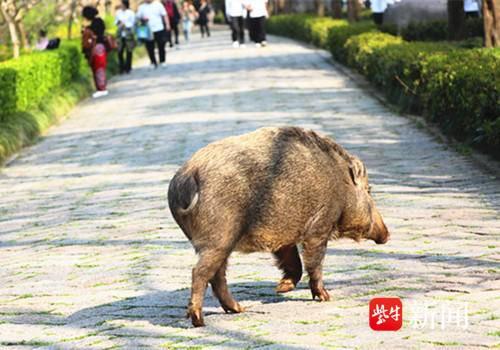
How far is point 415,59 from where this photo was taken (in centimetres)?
1875

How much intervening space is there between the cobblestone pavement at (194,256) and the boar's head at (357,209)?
1.33 ft

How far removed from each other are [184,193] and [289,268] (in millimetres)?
1115

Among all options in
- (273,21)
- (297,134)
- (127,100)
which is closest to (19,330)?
(297,134)

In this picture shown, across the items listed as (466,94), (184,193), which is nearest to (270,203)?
(184,193)

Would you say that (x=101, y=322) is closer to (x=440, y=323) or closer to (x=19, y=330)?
(x=19, y=330)

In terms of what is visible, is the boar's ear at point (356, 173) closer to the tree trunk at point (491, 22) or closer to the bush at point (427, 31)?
the tree trunk at point (491, 22)

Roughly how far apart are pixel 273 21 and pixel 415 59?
114 ft

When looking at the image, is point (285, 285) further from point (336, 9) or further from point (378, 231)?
point (336, 9)

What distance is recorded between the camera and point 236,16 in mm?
38469

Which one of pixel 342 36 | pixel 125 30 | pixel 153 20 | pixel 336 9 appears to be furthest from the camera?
pixel 336 9

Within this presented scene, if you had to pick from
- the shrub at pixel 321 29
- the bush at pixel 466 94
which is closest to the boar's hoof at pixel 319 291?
the bush at pixel 466 94
